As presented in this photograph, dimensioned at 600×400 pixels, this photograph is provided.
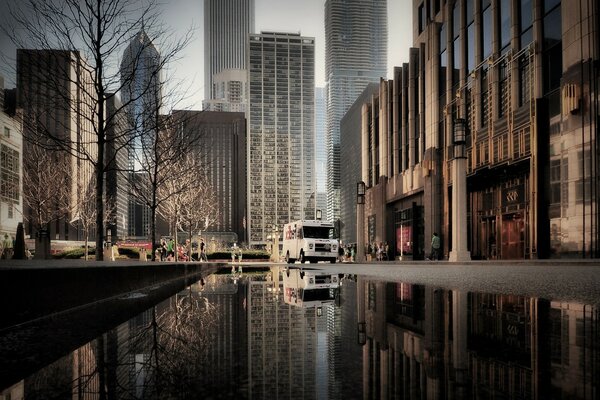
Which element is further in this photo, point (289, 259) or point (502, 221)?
point (289, 259)

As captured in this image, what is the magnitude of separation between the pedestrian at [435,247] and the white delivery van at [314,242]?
658 cm

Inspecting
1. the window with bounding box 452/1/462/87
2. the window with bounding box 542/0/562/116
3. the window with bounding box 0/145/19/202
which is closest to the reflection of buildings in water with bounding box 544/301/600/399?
the window with bounding box 542/0/562/116

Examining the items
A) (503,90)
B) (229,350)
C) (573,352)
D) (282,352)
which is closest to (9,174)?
(503,90)

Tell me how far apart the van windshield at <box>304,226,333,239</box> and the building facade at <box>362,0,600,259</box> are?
8433 mm

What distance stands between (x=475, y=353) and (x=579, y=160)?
23190 mm

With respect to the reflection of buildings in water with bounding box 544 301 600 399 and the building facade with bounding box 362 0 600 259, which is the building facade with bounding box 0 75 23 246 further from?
the reflection of buildings in water with bounding box 544 301 600 399

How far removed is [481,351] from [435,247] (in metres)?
34.4

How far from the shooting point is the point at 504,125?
29719 mm

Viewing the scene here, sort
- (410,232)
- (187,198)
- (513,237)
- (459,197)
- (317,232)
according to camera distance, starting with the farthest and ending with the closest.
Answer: (410,232), (187,198), (317,232), (513,237), (459,197)

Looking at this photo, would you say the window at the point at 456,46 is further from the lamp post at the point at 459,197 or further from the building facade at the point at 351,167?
the building facade at the point at 351,167

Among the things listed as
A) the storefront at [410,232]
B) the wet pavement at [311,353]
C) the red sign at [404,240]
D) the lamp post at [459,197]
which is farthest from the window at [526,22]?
the wet pavement at [311,353]

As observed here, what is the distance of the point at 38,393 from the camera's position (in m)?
2.28

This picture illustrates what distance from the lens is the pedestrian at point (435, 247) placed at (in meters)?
36.3

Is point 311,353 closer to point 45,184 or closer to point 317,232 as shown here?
point 317,232
